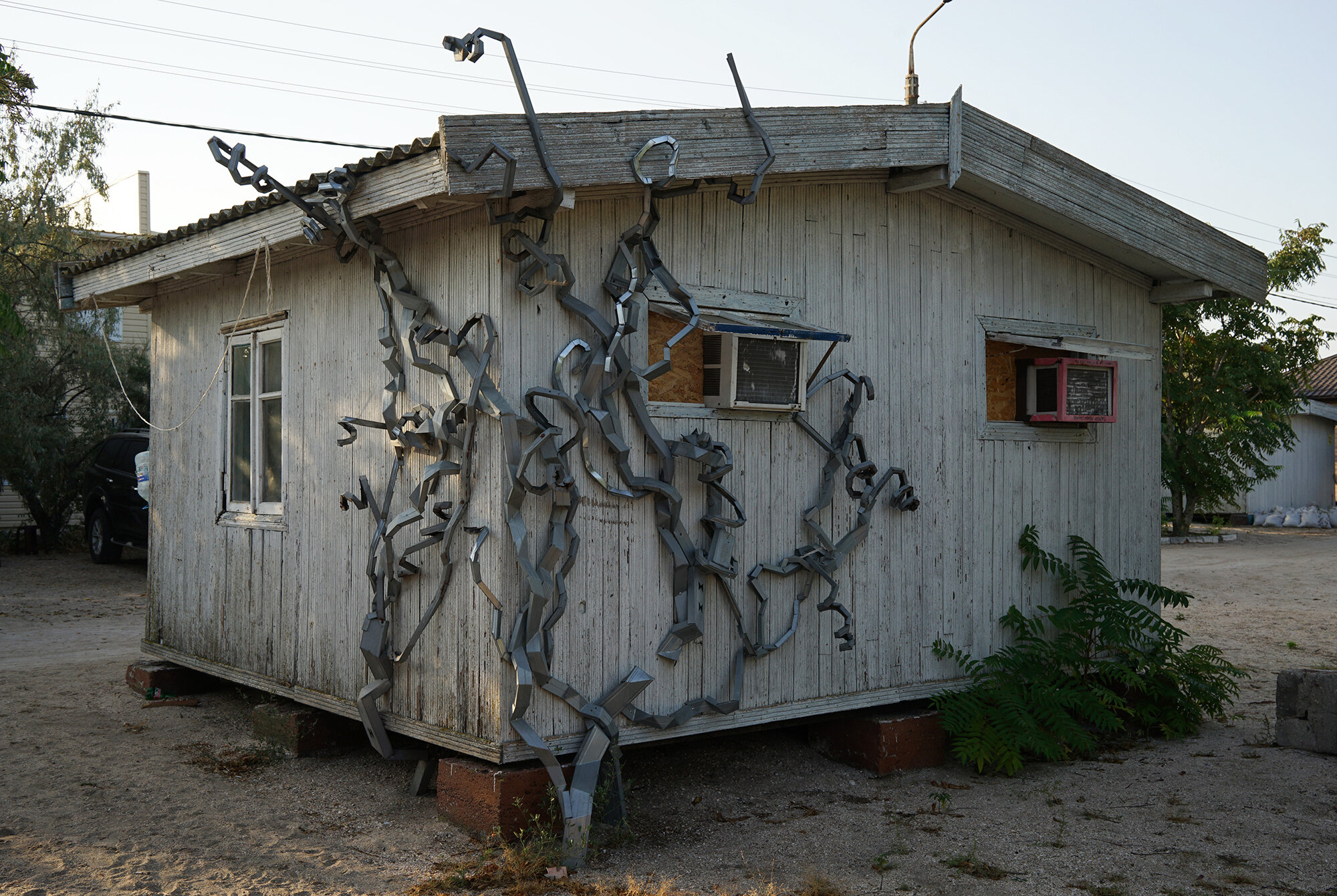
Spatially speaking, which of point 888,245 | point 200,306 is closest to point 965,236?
point 888,245

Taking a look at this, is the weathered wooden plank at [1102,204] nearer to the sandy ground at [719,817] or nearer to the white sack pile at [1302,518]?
the sandy ground at [719,817]

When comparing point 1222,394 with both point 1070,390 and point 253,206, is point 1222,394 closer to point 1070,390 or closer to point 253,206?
point 1070,390

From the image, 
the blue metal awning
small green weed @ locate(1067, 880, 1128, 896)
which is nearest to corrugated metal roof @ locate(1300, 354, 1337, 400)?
the blue metal awning

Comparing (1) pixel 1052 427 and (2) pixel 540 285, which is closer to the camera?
(2) pixel 540 285

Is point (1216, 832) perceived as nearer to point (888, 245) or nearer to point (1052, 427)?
point (1052, 427)

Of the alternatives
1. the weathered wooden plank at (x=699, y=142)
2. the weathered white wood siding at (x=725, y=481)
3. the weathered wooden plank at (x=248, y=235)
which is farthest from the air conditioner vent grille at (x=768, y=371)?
the weathered wooden plank at (x=248, y=235)

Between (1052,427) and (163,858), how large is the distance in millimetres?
5524

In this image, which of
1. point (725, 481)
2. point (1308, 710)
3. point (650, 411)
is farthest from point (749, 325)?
point (1308, 710)

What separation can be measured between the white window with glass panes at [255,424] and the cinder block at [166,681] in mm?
1478

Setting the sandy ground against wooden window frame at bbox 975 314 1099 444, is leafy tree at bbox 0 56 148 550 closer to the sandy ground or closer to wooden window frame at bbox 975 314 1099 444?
the sandy ground

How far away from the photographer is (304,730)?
6.20 m

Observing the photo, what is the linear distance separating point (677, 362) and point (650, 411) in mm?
377

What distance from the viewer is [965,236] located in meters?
6.75

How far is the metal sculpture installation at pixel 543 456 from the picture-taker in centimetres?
484
